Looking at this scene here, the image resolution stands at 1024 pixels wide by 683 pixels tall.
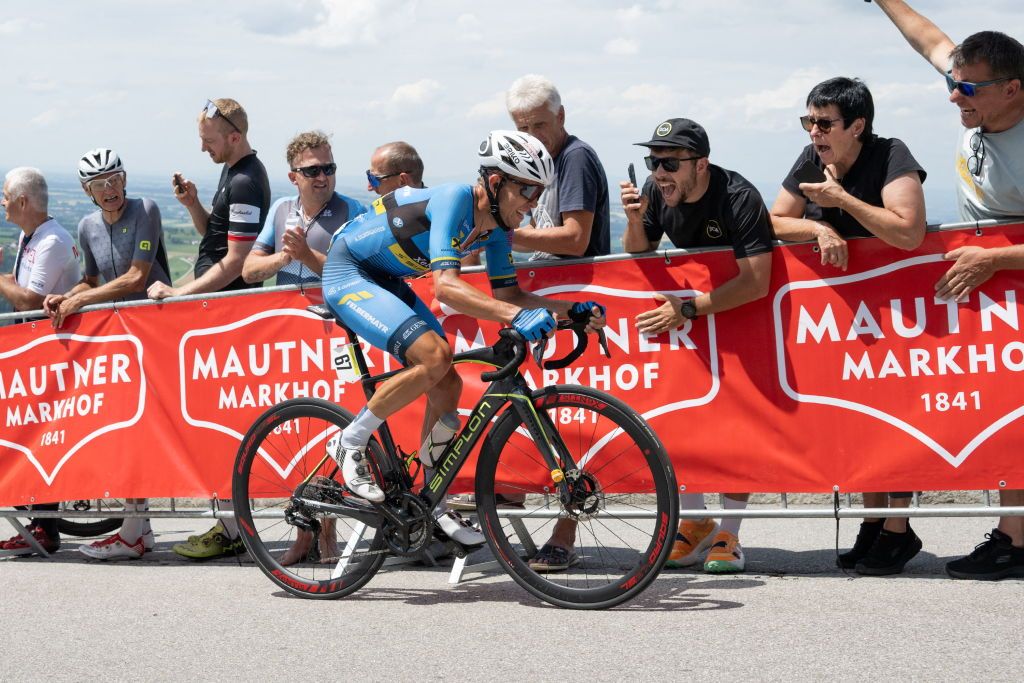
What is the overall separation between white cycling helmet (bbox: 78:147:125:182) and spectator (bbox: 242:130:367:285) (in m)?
1.47

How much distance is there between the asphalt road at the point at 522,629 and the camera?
466 cm

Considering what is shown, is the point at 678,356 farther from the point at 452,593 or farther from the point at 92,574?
the point at 92,574

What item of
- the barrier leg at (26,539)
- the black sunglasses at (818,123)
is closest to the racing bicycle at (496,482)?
the black sunglasses at (818,123)

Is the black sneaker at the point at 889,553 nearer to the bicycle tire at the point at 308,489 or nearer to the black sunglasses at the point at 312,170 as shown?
the bicycle tire at the point at 308,489

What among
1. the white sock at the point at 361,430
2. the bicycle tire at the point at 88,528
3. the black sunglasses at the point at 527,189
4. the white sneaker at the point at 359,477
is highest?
the black sunglasses at the point at 527,189

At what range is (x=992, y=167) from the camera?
6.06m

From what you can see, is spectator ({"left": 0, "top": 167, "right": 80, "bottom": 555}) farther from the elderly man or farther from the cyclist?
the elderly man

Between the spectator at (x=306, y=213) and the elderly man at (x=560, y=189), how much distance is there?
1.20 metres

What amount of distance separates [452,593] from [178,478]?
225 cm

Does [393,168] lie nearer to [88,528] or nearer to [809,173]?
[809,173]

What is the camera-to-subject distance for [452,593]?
627cm

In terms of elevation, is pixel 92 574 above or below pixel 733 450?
below

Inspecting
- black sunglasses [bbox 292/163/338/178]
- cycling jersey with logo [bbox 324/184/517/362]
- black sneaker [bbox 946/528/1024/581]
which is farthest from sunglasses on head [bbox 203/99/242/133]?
black sneaker [bbox 946/528/1024/581]

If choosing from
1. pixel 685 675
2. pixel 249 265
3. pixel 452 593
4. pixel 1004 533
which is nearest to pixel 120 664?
pixel 452 593
